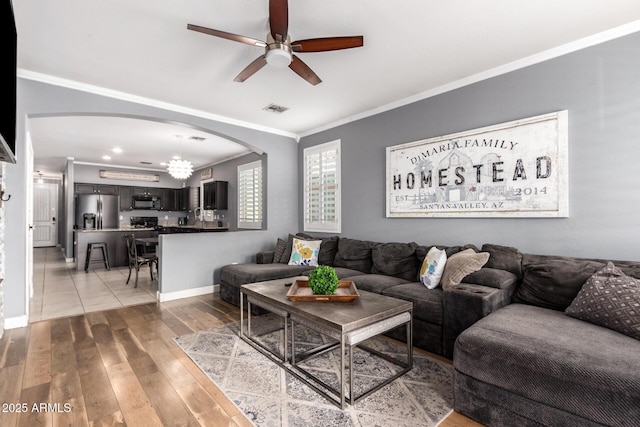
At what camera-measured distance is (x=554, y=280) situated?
239 centimetres

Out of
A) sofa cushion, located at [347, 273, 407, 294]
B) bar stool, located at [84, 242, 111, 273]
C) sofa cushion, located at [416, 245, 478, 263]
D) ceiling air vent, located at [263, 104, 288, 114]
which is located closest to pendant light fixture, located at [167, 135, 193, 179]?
ceiling air vent, located at [263, 104, 288, 114]

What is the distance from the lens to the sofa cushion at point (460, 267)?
272cm

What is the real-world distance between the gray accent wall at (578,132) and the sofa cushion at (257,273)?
1664 mm

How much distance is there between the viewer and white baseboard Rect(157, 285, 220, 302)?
426 cm

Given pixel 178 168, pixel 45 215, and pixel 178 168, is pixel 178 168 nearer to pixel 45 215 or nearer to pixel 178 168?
pixel 178 168

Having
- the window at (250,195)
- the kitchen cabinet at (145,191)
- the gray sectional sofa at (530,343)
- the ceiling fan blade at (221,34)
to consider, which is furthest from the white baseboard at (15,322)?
the kitchen cabinet at (145,191)

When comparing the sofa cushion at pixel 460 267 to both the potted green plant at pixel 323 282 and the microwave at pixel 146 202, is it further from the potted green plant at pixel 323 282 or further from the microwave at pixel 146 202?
the microwave at pixel 146 202

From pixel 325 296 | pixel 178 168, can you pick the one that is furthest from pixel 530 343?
pixel 178 168

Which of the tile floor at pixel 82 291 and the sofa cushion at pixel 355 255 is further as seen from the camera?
the sofa cushion at pixel 355 255

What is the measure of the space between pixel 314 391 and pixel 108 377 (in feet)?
4.98

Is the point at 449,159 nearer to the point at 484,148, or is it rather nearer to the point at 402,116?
the point at 484,148

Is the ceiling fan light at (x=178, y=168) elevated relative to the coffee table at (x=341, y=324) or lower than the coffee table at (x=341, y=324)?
elevated

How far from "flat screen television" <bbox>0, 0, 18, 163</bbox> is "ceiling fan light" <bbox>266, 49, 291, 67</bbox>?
143cm

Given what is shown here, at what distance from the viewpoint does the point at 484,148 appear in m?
3.25
